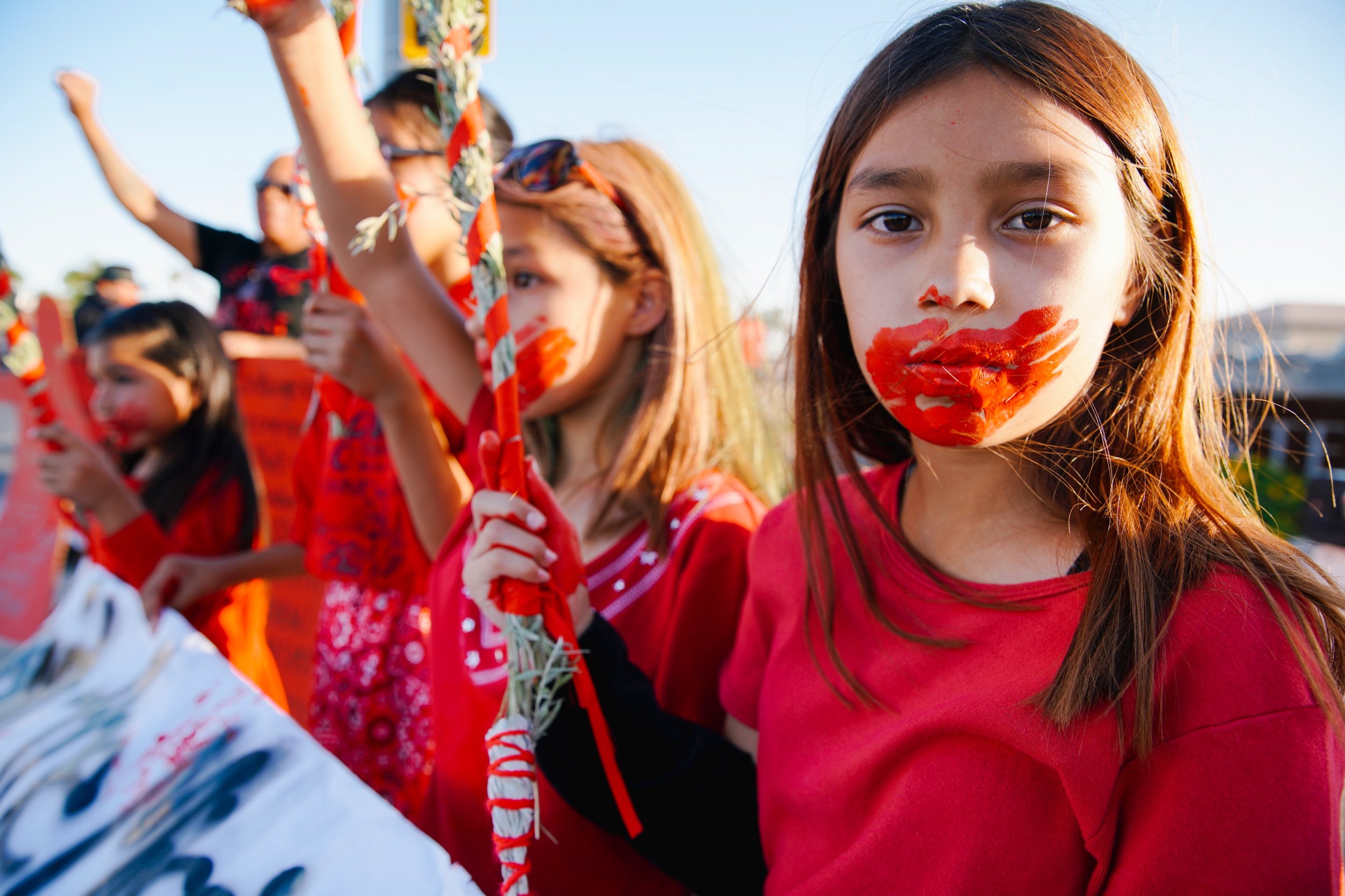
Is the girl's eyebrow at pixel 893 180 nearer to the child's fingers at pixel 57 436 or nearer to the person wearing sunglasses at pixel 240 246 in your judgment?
the child's fingers at pixel 57 436

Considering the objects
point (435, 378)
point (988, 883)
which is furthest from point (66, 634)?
point (988, 883)

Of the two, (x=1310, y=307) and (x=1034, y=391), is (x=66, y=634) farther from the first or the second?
(x=1310, y=307)

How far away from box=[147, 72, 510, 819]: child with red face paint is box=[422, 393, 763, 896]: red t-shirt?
393mm

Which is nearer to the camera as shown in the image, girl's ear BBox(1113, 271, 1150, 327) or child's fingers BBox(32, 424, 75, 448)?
girl's ear BBox(1113, 271, 1150, 327)

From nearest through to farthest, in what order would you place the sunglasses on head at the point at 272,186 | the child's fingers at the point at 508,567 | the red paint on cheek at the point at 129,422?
the child's fingers at the point at 508,567
the red paint on cheek at the point at 129,422
the sunglasses on head at the point at 272,186

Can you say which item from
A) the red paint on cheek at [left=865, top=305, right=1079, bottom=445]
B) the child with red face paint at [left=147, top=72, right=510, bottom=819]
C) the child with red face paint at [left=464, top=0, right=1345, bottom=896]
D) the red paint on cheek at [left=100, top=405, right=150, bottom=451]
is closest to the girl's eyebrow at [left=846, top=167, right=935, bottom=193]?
the child with red face paint at [left=464, top=0, right=1345, bottom=896]

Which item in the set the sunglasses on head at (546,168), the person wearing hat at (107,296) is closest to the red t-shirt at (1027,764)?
the sunglasses on head at (546,168)

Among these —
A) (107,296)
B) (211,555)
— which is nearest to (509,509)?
(211,555)

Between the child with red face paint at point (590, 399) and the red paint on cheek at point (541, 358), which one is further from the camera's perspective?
the red paint on cheek at point (541, 358)

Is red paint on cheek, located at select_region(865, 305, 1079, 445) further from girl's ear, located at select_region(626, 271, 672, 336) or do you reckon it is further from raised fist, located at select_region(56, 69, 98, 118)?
raised fist, located at select_region(56, 69, 98, 118)

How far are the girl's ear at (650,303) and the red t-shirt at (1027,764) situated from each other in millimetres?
653

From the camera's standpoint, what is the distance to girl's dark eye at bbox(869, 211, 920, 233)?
3.07 ft

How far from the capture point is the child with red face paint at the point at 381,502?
174cm

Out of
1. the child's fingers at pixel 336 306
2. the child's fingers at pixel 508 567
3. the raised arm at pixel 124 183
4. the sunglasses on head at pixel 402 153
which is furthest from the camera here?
the raised arm at pixel 124 183
